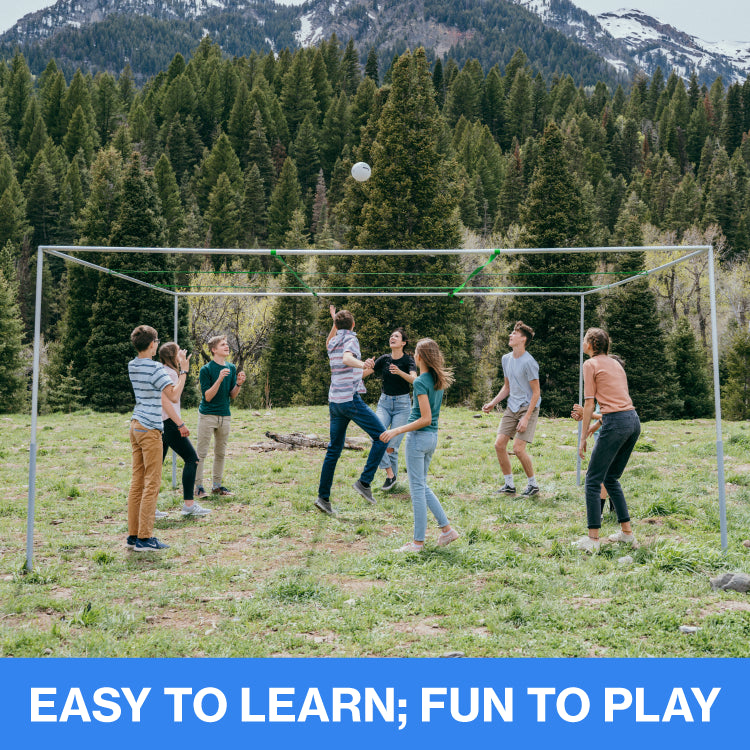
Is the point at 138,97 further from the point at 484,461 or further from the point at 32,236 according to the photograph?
the point at 484,461

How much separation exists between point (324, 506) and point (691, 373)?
102 feet

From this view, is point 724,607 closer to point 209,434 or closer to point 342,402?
point 342,402

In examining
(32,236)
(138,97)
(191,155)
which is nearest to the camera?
(32,236)

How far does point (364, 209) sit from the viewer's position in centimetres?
3108

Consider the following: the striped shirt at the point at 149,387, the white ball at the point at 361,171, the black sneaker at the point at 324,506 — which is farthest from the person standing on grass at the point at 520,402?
the white ball at the point at 361,171

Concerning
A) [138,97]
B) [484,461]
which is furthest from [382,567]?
[138,97]

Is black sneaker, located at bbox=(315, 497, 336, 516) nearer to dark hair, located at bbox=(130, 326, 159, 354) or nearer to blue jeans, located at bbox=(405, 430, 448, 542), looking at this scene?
blue jeans, located at bbox=(405, 430, 448, 542)

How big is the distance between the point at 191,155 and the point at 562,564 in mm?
84231

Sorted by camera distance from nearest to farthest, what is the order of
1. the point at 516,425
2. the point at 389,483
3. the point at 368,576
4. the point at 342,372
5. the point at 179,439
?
1. the point at 368,576
2. the point at 179,439
3. the point at 342,372
4. the point at 516,425
5. the point at 389,483

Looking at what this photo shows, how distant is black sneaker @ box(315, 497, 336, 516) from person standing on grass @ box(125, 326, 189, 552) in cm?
200

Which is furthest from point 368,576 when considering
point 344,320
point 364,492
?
point 344,320

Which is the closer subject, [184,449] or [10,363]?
[184,449]

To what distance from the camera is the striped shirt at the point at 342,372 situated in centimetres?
803

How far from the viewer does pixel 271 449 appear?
13.1 metres
